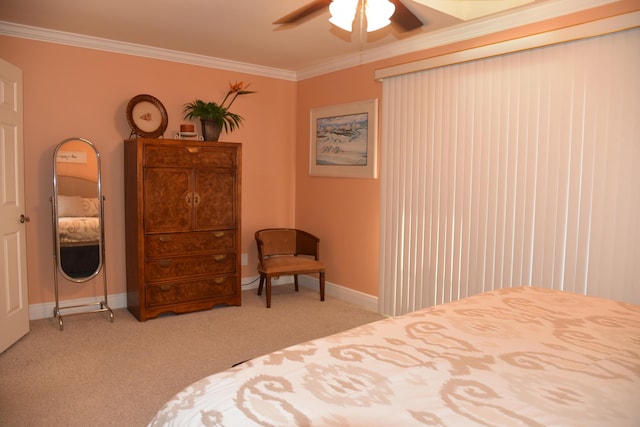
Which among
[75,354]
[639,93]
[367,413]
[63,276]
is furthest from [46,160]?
[639,93]

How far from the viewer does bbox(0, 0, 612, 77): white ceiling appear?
10.8ft

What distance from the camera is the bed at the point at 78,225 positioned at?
4.04 m

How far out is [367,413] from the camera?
3.59 ft

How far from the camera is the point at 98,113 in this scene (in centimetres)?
432

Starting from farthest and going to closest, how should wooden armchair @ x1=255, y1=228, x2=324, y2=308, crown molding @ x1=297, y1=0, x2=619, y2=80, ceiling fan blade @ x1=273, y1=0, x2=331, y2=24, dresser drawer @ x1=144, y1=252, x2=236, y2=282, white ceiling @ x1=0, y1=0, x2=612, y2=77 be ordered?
wooden armchair @ x1=255, y1=228, x2=324, y2=308 → dresser drawer @ x1=144, y1=252, x2=236, y2=282 → white ceiling @ x1=0, y1=0, x2=612, y2=77 → crown molding @ x1=297, y1=0, x2=619, y2=80 → ceiling fan blade @ x1=273, y1=0, x2=331, y2=24

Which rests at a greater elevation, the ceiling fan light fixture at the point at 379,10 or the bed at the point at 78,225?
the ceiling fan light fixture at the point at 379,10

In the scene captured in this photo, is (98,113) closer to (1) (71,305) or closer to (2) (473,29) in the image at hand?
(1) (71,305)

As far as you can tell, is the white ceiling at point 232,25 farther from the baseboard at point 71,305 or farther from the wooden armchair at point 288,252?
the baseboard at point 71,305

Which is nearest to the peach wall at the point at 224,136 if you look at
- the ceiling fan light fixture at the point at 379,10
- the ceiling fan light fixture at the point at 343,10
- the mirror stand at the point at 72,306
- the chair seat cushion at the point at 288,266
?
the mirror stand at the point at 72,306

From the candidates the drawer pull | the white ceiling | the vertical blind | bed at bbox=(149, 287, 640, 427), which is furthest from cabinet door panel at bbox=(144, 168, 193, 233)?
bed at bbox=(149, 287, 640, 427)

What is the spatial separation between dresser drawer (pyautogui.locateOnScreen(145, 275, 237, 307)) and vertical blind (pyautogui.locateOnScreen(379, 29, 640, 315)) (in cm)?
152

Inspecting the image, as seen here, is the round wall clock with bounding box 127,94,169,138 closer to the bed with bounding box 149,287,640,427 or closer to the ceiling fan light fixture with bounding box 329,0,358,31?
the ceiling fan light fixture with bounding box 329,0,358,31

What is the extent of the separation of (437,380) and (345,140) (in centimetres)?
377

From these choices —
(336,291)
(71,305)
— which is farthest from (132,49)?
(336,291)
